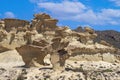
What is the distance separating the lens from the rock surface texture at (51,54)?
3828 cm

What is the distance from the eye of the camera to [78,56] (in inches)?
1923

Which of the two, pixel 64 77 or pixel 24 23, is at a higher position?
pixel 24 23

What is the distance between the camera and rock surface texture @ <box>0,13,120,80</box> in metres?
38.3

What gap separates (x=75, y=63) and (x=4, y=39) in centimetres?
1877

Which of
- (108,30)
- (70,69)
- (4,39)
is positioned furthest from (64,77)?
(108,30)

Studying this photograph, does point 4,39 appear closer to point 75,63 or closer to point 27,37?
point 27,37

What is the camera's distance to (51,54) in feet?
132

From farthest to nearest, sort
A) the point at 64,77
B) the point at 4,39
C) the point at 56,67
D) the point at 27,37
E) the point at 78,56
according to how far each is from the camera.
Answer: the point at 4,39 < the point at 27,37 < the point at 78,56 < the point at 56,67 < the point at 64,77

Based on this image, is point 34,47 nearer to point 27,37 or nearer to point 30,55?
point 30,55

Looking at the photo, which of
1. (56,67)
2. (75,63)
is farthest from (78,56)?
(56,67)

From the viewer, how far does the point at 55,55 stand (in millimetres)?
40156

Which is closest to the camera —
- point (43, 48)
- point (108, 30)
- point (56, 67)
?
point (56, 67)

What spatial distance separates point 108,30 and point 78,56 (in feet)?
295

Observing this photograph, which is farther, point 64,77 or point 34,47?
point 34,47
